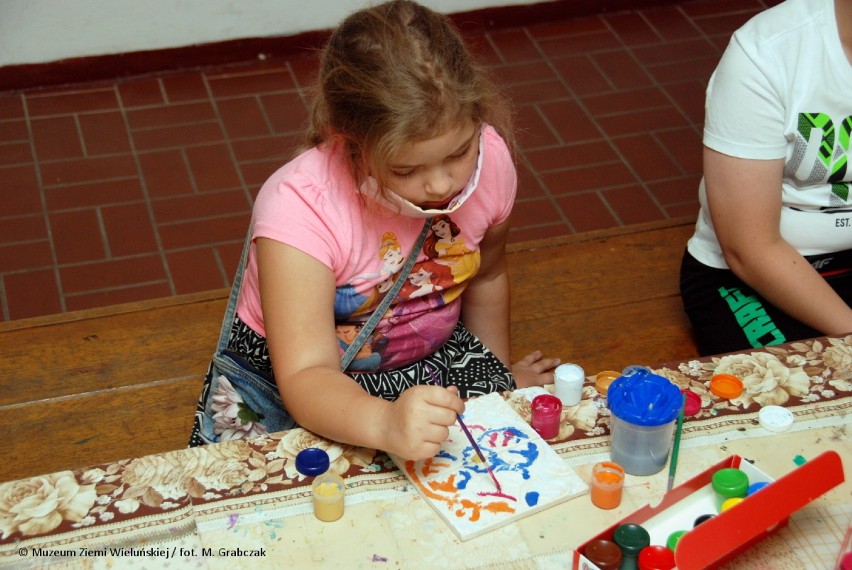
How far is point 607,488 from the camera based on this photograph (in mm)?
1242

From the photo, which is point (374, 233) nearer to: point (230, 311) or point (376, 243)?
point (376, 243)

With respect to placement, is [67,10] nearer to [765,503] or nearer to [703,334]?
[703,334]

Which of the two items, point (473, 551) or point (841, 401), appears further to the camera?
point (841, 401)

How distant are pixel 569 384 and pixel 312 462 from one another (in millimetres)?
360

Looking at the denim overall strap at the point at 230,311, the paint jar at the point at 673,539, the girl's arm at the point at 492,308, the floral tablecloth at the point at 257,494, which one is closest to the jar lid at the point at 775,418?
the floral tablecloth at the point at 257,494

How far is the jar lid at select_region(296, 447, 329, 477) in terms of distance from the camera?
4.24 feet

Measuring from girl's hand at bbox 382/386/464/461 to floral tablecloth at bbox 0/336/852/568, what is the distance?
6 cm

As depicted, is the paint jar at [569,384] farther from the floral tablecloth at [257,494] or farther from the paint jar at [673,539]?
the paint jar at [673,539]

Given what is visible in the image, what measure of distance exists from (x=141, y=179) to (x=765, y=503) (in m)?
2.41

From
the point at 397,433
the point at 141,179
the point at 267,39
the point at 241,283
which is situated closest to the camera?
the point at 397,433

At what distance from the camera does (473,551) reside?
46.6 inches

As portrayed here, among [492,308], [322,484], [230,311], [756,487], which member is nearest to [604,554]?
[756,487]

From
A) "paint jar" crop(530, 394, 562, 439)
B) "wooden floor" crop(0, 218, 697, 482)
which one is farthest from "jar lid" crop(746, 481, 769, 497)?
"wooden floor" crop(0, 218, 697, 482)

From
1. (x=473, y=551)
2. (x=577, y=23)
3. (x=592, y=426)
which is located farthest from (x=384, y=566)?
(x=577, y=23)
